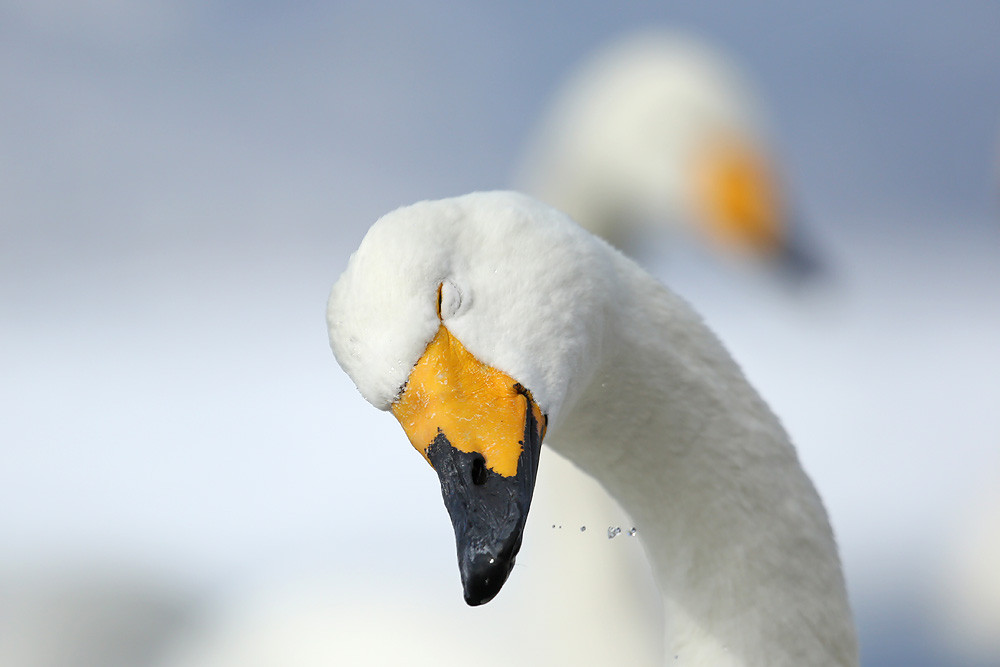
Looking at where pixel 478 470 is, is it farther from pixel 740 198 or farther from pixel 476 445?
pixel 740 198

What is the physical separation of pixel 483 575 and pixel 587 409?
196mm

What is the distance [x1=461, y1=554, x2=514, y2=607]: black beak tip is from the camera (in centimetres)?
54

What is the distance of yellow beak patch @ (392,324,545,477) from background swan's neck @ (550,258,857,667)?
0.13 metres

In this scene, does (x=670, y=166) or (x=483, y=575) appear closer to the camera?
(x=483, y=575)

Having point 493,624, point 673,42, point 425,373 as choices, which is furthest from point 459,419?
point 673,42

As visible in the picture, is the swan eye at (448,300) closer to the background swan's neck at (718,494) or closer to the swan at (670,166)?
the background swan's neck at (718,494)

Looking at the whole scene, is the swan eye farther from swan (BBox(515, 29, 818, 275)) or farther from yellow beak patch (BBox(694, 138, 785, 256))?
yellow beak patch (BBox(694, 138, 785, 256))

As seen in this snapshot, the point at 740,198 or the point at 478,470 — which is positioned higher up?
the point at 740,198

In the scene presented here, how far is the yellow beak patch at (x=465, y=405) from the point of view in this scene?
22.7 inches

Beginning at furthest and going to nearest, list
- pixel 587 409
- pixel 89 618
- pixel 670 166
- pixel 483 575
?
pixel 89 618
pixel 670 166
pixel 587 409
pixel 483 575

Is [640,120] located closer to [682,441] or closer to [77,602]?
[682,441]

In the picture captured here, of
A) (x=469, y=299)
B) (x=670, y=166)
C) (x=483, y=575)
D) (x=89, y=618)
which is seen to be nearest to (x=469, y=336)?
(x=469, y=299)

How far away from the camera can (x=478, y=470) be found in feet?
1.88

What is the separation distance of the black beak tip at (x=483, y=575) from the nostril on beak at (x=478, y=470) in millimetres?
43
